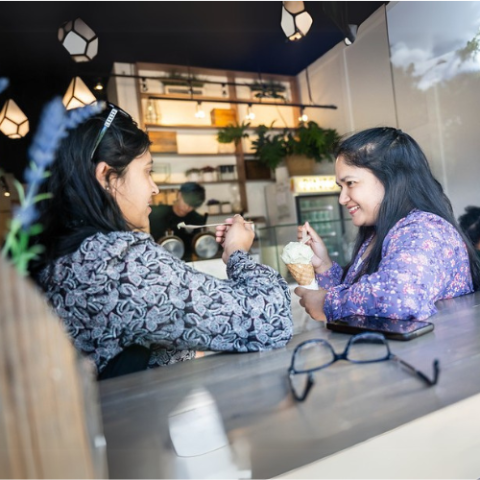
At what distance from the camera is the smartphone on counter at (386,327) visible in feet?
2.32

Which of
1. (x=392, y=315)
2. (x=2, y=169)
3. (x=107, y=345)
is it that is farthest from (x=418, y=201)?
(x=2, y=169)

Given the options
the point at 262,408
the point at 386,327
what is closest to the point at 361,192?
the point at 386,327

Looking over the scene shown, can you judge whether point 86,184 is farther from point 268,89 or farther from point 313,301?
point 268,89

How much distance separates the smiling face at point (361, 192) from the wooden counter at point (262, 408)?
0.69 metres

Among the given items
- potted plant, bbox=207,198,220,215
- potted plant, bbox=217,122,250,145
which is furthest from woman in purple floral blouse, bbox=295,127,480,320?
potted plant, bbox=217,122,250,145

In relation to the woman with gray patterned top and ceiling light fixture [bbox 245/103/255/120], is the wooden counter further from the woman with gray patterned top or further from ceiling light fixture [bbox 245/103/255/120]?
ceiling light fixture [bbox 245/103/255/120]

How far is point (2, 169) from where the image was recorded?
695 mm

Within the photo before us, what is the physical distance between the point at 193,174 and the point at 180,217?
2.31 m

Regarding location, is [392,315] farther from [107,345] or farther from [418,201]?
[107,345]

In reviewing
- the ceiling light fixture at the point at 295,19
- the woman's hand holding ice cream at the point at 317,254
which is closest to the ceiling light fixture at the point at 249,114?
the ceiling light fixture at the point at 295,19

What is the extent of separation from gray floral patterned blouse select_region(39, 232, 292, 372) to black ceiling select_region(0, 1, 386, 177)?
1.98 meters

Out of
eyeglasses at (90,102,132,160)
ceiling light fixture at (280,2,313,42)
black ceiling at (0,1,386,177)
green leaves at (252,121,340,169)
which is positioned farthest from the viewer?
green leaves at (252,121,340,169)

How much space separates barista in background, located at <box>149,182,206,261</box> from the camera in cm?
201

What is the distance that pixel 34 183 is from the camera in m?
0.52
